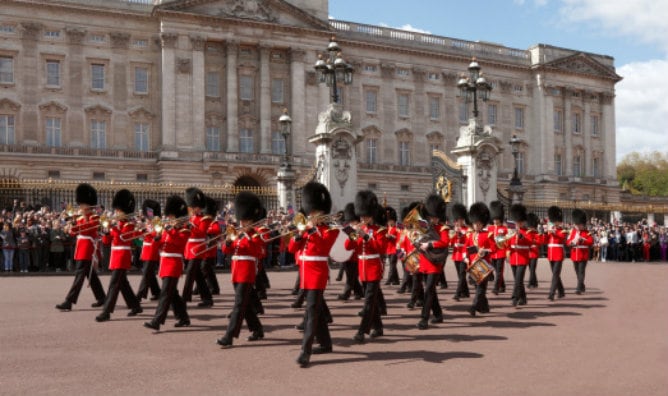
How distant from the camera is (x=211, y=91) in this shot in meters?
42.1

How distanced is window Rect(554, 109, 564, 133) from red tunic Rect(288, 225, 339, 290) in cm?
5106

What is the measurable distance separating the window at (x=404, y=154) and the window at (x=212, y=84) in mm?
14152

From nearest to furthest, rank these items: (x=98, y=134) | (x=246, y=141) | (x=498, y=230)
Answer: (x=498, y=230) → (x=98, y=134) → (x=246, y=141)

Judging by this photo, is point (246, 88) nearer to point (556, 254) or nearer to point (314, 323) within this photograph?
point (556, 254)

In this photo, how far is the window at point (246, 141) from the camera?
42.7 m

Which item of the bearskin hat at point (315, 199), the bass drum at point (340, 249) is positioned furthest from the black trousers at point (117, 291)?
the bass drum at point (340, 249)

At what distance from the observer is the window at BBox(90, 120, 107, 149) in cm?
3981

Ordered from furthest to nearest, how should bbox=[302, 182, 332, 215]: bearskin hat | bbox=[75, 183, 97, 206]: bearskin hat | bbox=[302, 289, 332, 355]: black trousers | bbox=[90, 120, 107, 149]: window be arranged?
bbox=[90, 120, 107, 149]: window
bbox=[75, 183, 97, 206]: bearskin hat
bbox=[302, 182, 332, 215]: bearskin hat
bbox=[302, 289, 332, 355]: black trousers

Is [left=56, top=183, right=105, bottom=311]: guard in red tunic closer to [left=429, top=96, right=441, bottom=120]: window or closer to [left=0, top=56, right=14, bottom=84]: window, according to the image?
[left=0, top=56, right=14, bottom=84]: window

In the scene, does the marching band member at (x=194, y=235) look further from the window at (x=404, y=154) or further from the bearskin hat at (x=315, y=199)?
the window at (x=404, y=154)

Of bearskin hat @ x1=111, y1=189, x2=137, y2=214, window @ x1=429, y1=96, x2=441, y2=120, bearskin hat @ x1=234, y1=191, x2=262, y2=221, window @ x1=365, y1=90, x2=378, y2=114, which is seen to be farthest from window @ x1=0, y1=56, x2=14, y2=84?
bearskin hat @ x1=234, y1=191, x2=262, y2=221

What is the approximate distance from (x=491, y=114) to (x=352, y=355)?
47.3m

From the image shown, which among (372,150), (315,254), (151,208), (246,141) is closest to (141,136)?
(246,141)

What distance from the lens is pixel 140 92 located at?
40.8 m
